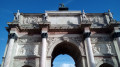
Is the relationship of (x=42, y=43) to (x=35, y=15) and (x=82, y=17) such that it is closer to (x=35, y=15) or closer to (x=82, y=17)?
(x=35, y=15)

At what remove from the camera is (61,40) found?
13961 mm

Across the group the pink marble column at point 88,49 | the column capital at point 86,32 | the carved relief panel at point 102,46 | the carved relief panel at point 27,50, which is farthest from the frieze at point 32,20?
the carved relief panel at point 102,46

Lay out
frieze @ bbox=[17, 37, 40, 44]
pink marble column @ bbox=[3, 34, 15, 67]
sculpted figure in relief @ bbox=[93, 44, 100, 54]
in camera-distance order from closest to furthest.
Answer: pink marble column @ bbox=[3, 34, 15, 67], sculpted figure in relief @ bbox=[93, 44, 100, 54], frieze @ bbox=[17, 37, 40, 44]

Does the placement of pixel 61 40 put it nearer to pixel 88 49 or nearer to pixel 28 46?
pixel 88 49

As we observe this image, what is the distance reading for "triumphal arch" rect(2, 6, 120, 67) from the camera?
12633 mm

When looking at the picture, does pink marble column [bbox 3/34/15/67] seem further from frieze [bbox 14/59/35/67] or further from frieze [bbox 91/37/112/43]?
frieze [bbox 91/37/112/43]

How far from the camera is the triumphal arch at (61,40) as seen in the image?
12.6 meters

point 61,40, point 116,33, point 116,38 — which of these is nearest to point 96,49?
point 116,38

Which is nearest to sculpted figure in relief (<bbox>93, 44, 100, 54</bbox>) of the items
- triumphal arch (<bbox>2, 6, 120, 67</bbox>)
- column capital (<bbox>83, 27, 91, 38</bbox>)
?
triumphal arch (<bbox>2, 6, 120, 67</bbox>)

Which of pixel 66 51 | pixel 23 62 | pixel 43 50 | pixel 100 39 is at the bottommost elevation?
pixel 23 62

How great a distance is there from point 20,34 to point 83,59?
7.58 metres

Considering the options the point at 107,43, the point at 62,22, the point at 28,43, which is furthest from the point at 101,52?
the point at 28,43

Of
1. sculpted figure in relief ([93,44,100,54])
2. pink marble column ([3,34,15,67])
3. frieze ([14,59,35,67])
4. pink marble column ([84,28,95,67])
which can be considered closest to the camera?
pink marble column ([3,34,15,67])

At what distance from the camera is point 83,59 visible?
1280cm
